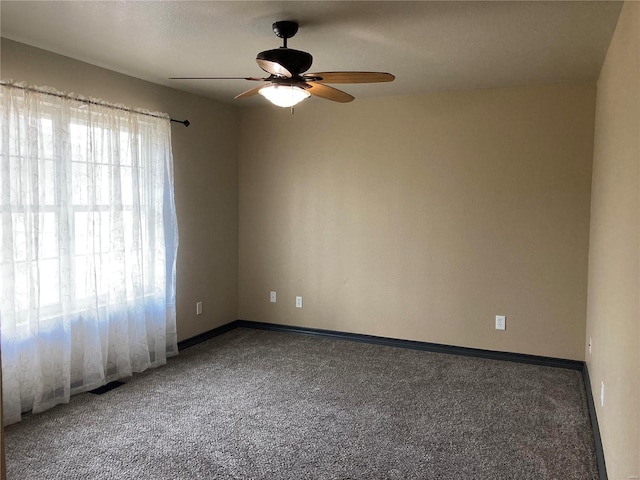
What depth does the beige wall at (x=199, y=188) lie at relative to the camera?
4.01m

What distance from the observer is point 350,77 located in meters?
2.77

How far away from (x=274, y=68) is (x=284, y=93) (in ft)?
0.69

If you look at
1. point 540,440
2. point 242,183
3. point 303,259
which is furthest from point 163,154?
point 540,440

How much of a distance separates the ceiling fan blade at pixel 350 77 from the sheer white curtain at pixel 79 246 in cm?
176

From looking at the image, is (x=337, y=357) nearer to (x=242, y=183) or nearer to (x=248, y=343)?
(x=248, y=343)

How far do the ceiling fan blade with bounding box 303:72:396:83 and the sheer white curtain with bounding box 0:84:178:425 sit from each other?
176 cm

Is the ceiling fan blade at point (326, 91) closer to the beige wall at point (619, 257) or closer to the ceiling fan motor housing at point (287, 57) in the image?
the ceiling fan motor housing at point (287, 57)

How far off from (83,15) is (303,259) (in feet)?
9.95

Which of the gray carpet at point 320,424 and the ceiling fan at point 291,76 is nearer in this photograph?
the gray carpet at point 320,424

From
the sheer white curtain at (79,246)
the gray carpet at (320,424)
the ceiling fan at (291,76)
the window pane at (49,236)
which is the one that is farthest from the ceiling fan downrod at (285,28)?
the gray carpet at (320,424)

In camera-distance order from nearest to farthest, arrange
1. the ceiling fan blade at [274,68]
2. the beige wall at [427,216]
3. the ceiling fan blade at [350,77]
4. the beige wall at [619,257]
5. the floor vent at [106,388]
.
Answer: the beige wall at [619,257] → the ceiling fan blade at [274,68] → the ceiling fan blade at [350,77] → the floor vent at [106,388] → the beige wall at [427,216]

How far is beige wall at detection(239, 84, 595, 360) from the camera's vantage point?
13.6 feet

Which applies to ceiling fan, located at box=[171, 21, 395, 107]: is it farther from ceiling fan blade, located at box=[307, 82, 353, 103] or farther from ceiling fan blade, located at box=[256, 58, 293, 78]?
ceiling fan blade, located at box=[307, 82, 353, 103]

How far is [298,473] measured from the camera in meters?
2.54
